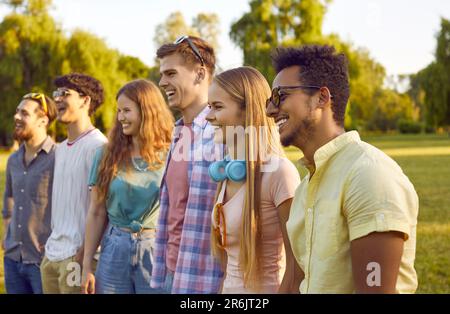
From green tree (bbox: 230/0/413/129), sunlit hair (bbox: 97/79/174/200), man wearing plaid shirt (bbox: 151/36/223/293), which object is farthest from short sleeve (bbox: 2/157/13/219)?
green tree (bbox: 230/0/413/129)

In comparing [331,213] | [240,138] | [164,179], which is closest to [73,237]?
[164,179]

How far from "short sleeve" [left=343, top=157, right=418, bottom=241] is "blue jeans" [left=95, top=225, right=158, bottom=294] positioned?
80.9 inches

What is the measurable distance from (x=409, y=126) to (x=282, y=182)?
68.3 m

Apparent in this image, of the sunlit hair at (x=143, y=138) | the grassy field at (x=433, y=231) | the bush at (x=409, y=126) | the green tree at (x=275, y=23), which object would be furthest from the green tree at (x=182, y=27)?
the sunlit hair at (x=143, y=138)

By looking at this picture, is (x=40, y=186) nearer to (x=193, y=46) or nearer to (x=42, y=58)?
(x=193, y=46)

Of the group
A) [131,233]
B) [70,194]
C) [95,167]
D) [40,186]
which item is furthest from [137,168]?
[40,186]

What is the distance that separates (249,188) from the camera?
8.81 ft

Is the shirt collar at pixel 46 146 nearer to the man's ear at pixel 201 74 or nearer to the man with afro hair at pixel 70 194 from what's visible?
the man with afro hair at pixel 70 194

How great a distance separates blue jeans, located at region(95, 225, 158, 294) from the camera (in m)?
3.75

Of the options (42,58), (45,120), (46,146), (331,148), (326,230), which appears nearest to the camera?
(326,230)

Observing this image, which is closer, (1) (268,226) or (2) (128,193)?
(1) (268,226)

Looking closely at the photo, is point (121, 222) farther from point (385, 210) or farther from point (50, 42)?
point (50, 42)

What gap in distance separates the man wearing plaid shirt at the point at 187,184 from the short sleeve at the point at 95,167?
729 mm
